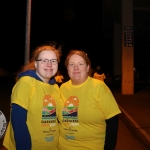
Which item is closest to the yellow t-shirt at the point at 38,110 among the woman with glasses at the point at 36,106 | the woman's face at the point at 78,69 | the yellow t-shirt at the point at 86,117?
the woman with glasses at the point at 36,106

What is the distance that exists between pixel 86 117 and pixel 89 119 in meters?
0.03

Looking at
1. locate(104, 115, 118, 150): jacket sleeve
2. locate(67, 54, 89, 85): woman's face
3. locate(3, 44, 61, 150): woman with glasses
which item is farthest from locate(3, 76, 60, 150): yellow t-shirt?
locate(104, 115, 118, 150): jacket sleeve

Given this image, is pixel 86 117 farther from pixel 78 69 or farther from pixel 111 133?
pixel 78 69

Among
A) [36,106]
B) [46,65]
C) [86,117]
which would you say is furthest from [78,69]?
[36,106]

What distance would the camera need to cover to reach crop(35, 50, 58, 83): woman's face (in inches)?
111

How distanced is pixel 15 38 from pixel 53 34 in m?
10.8

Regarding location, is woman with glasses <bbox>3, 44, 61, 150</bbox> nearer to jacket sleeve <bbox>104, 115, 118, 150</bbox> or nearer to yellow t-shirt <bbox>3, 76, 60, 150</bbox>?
yellow t-shirt <bbox>3, 76, 60, 150</bbox>

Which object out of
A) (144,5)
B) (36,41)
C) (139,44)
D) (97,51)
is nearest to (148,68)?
(139,44)

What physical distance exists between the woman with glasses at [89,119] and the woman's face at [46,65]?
0.31 meters

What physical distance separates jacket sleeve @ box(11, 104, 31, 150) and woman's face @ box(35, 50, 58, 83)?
0.44 metres

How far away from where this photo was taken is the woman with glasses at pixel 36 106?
8.19 feet

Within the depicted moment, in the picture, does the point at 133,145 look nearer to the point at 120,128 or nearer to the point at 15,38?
the point at 120,128

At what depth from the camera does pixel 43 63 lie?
283cm

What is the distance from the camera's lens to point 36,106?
2641 mm
